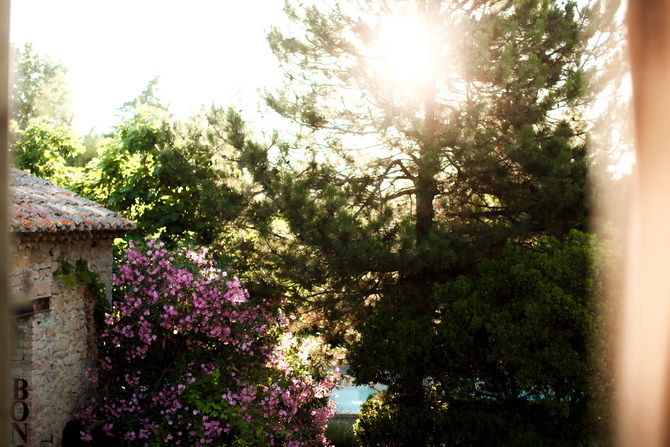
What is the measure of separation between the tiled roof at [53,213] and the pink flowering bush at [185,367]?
66cm

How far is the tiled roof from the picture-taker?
20.1 feet

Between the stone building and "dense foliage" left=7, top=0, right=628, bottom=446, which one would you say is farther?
"dense foliage" left=7, top=0, right=628, bottom=446

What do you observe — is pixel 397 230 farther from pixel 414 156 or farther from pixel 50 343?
pixel 50 343

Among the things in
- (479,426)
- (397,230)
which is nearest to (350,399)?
(397,230)

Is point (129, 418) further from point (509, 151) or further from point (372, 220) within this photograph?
point (509, 151)

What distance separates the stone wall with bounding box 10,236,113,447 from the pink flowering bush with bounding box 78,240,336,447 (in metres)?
0.25

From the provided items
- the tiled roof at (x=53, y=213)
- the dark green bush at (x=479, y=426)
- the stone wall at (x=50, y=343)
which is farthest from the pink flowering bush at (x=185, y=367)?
the dark green bush at (x=479, y=426)

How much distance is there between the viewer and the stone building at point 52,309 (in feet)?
20.7

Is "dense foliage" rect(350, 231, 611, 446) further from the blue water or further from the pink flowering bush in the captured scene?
the blue water

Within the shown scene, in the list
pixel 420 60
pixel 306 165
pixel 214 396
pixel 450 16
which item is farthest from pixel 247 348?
pixel 450 16

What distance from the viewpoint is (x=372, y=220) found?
849 cm

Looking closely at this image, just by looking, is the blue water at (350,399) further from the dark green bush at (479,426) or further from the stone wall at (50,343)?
the stone wall at (50,343)

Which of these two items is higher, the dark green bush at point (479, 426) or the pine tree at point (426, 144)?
the pine tree at point (426, 144)

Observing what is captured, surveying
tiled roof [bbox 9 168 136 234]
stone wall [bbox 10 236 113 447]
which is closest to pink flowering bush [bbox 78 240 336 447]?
stone wall [bbox 10 236 113 447]
